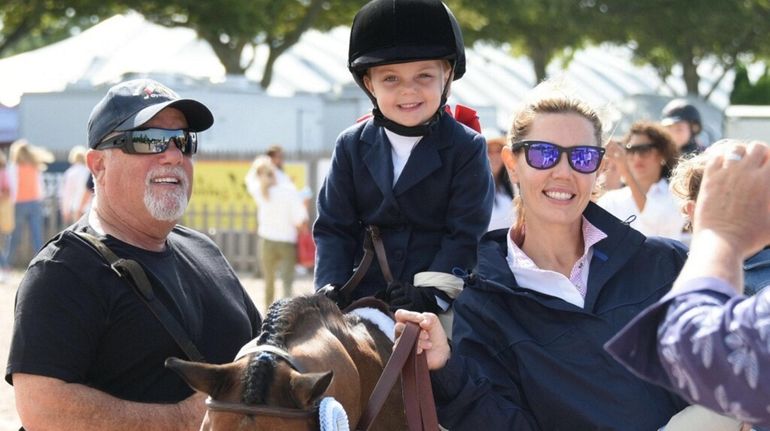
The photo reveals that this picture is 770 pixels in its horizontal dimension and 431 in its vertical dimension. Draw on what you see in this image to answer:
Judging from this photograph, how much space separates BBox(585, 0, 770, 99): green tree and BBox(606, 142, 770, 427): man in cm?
3117

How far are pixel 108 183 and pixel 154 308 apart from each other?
1.73 ft

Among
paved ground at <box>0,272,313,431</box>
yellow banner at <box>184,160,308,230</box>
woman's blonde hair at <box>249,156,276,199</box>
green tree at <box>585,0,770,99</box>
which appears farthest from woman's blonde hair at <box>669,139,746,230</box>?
green tree at <box>585,0,770,99</box>

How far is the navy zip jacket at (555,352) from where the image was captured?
3111 millimetres

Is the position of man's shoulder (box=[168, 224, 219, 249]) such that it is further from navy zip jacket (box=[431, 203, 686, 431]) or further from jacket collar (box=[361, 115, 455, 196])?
navy zip jacket (box=[431, 203, 686, 431])

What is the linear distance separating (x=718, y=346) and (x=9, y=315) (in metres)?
14.1

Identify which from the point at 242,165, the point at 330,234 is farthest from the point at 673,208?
the point at 242,165

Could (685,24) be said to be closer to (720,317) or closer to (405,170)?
(405,170)

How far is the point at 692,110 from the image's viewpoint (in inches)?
437

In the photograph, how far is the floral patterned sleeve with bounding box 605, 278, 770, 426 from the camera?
1877 millimetres

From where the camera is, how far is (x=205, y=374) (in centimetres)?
289

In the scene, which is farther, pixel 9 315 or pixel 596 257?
pixel 9 315

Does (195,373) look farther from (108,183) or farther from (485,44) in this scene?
(485,44)

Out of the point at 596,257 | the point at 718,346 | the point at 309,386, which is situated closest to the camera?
the point at 718,346

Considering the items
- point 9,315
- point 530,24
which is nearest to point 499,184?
point 9,315
